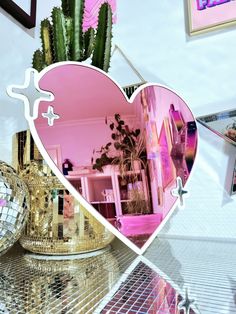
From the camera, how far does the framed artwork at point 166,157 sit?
21.7 inches

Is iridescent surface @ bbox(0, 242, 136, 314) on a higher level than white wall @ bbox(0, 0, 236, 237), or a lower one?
lower

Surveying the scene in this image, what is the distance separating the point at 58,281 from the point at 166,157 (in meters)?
0.27

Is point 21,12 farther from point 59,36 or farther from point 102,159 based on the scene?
point 102,159

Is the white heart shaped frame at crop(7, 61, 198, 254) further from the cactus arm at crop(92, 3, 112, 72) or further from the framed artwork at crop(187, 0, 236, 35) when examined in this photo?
the framed artwork at crop(187, 0, 236, 35)

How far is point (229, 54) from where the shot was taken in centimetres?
71

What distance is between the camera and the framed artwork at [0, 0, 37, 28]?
2.48 ft

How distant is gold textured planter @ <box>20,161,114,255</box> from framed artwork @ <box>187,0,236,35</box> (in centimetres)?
48

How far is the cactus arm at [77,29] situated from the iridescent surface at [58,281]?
363 mm

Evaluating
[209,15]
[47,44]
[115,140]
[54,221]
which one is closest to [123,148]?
[115,140]

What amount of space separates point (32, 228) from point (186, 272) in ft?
0.82

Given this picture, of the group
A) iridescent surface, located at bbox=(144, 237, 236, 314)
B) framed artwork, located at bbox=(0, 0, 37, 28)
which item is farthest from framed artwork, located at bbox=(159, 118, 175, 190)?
framed artwork, located at bbox=(0, 0, 37, 28)

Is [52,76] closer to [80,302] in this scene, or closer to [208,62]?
[80,302]

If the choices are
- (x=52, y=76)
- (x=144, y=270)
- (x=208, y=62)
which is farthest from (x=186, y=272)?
(x=208, y=62)

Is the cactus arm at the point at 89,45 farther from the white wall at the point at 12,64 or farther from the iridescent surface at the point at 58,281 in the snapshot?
the iridescent surface at the point at 58,281
